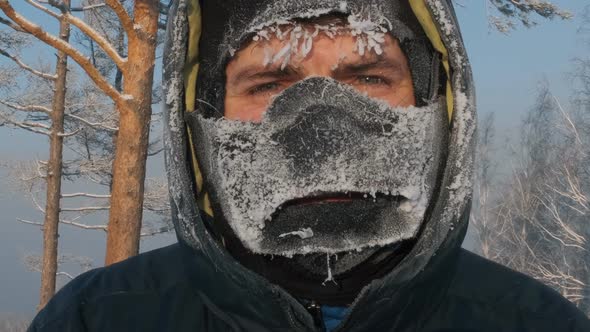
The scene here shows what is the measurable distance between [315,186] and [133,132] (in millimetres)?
5658

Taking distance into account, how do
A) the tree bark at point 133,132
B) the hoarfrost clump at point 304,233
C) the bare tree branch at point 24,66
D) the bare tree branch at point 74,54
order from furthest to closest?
the bare tree branch at point 24,66, the tree bark at point 133,132, the bare tree branch at point 74,54, the hoarfrost clump at point 304,233

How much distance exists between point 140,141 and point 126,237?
44.2 inches

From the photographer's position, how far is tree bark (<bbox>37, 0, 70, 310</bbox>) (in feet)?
37.0

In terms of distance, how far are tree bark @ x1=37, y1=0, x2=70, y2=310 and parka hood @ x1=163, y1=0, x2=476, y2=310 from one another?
10336 millimetres

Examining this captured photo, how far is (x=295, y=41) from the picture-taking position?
Answer: 156 cm

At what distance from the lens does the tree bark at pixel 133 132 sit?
6.70 metres

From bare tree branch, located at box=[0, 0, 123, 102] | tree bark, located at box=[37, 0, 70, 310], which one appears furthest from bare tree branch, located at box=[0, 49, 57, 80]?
bare tree branch, located at box=[0, 0, 123, 102]

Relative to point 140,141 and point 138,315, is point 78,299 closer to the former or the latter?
point 138,315

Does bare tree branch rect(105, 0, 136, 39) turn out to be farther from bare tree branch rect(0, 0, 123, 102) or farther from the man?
the man

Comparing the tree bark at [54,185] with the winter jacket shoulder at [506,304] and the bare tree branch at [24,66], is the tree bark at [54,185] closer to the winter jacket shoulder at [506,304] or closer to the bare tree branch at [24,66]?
the bare tree branch at [24,66]

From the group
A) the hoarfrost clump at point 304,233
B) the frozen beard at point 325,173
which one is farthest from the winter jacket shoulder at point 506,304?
the hoarfrost clump at point 304,233

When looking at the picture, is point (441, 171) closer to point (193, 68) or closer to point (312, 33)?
point (312, 33)

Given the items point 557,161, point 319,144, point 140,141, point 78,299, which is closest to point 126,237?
point 140,141

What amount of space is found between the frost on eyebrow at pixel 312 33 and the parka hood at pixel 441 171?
0.04 metres
